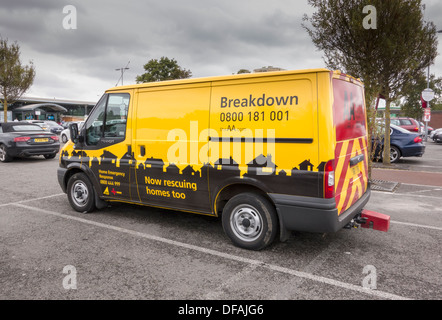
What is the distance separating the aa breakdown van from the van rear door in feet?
0.04

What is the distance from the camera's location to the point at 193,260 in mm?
3992

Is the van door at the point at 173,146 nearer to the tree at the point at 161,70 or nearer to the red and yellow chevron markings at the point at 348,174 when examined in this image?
the red and yellow chevron markings at the point at 348,174

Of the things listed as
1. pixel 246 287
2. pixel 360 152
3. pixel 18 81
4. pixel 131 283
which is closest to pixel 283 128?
pixel 360 152

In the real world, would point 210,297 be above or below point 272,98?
below

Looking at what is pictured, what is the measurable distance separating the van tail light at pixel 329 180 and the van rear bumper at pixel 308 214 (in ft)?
0.24

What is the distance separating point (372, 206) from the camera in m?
6.66

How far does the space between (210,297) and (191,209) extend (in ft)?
5.54

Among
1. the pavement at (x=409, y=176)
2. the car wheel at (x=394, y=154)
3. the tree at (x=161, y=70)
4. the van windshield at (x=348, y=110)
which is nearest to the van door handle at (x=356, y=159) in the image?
the van windshield at (x=348, y=110)

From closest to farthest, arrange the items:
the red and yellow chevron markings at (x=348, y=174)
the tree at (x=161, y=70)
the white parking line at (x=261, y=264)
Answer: the white parking line at (x=261, y=264) → the red and yellow chevron markings at (x=348, y=174) → the tree at (x=161, y=70)

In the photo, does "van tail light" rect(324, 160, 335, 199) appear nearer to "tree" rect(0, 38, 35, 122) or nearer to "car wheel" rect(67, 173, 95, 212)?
"car wheel" rect(67, 173, 95, 212)

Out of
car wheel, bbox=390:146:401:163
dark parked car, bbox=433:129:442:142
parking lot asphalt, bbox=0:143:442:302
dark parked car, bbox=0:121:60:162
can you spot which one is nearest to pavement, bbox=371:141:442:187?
car wheel, bbox=390:146:401:163

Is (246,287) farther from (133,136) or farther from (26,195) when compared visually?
(26,195)

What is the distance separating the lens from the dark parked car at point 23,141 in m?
12.7
